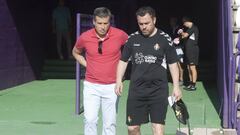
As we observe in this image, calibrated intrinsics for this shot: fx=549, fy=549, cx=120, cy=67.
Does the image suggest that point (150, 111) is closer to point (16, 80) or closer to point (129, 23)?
point (16, 80)

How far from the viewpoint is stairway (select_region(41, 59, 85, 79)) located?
14.7 meters

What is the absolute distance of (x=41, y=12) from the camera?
14.9 metres

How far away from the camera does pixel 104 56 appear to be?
6512mm

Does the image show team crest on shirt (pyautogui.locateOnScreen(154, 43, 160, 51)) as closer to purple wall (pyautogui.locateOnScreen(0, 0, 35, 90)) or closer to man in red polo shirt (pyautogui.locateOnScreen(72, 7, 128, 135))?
man in red polo shirt (pyautogui.locateOnScreen(72, 7, 128, 135))

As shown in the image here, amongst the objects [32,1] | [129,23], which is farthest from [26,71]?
[129,23]

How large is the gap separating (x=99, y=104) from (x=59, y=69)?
8.38 meters

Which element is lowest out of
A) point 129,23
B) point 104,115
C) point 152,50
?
point 104,115

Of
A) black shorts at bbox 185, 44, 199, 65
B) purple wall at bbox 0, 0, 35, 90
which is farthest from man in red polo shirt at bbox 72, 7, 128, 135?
purple wall at bbox 0, 0, 35, 90

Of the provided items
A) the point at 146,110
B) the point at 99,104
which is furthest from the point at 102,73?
the point at 146,110

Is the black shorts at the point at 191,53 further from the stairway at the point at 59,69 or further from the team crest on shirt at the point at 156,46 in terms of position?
the team crest on shirt at the point at 156,46

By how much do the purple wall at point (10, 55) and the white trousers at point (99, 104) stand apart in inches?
249

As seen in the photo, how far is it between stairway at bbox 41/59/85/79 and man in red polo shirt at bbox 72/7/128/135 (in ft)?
26.6

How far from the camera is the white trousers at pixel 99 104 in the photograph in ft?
21.4

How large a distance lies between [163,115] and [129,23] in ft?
30.7
